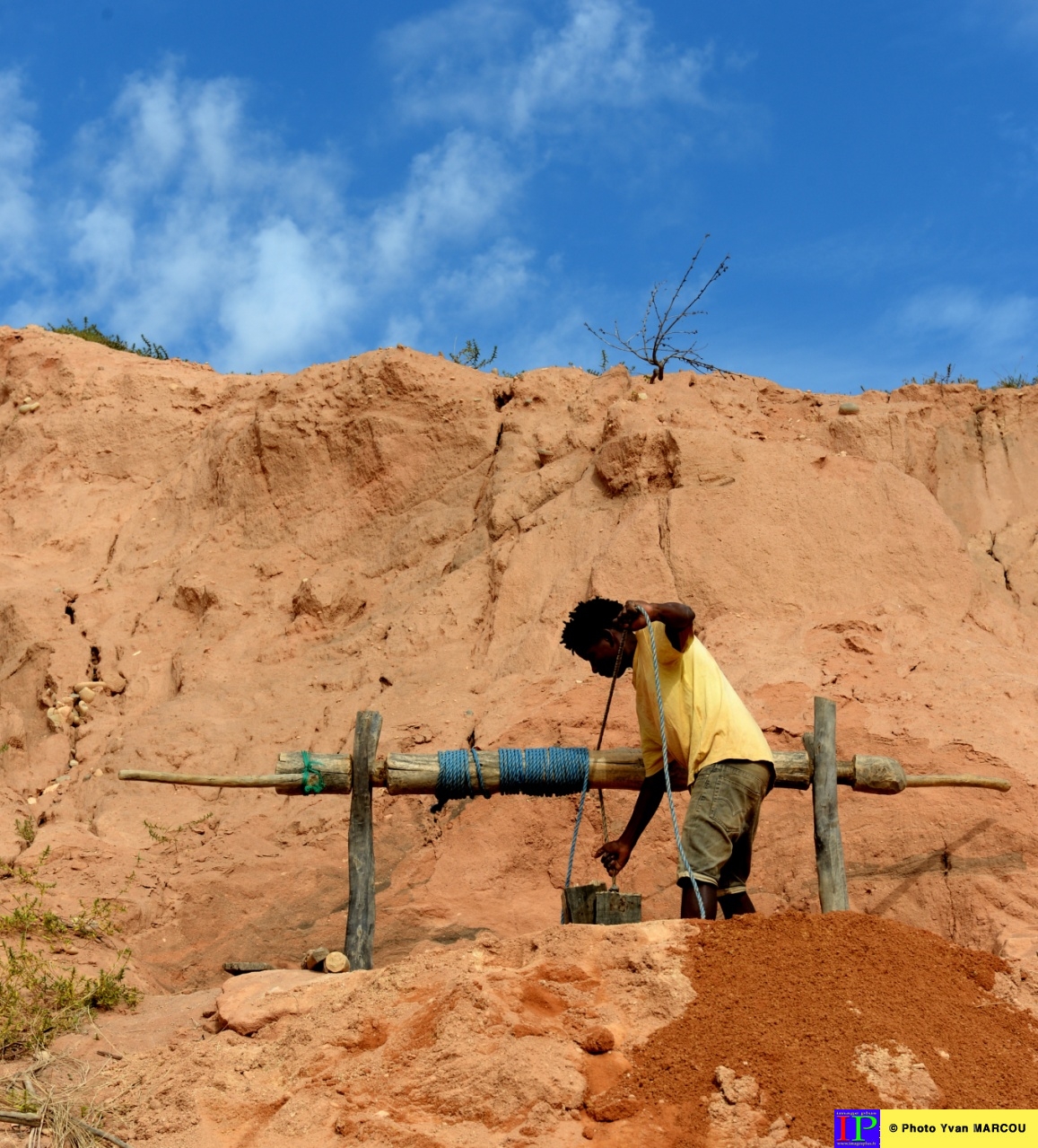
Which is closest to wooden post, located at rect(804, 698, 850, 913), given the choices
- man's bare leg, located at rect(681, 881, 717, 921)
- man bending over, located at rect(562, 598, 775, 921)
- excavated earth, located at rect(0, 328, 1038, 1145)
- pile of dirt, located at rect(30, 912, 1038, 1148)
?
excavated earth, located at rect(0, 328, 1038, 1145)

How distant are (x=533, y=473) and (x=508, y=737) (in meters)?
2.61

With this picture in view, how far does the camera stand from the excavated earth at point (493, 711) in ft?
10.7

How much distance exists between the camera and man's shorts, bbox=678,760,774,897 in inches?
165

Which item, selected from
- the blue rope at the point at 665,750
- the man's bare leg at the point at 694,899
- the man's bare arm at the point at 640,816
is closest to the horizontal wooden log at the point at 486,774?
the man's bare arm at the point at 640,816

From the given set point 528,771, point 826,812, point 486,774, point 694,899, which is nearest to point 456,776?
point 486,774

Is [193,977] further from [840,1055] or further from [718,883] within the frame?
[840,1055]

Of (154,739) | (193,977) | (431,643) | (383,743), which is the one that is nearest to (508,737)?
(383,743)

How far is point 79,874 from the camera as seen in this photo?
6258 millimetres

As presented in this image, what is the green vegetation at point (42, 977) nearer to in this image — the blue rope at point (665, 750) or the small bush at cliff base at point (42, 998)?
the small bush at cliff base at point (42, 998)

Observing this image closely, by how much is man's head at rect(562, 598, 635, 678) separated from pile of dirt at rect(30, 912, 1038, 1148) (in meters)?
1.27

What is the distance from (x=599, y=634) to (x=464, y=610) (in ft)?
10.3

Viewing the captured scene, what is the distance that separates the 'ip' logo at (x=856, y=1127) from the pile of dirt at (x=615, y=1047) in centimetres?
3

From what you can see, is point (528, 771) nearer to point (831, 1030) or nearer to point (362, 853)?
point (362, 853)

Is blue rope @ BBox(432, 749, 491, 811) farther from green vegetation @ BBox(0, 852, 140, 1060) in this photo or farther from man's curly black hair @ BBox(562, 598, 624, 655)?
green vegetation @ BBox(0, 852, 140, 1060)
